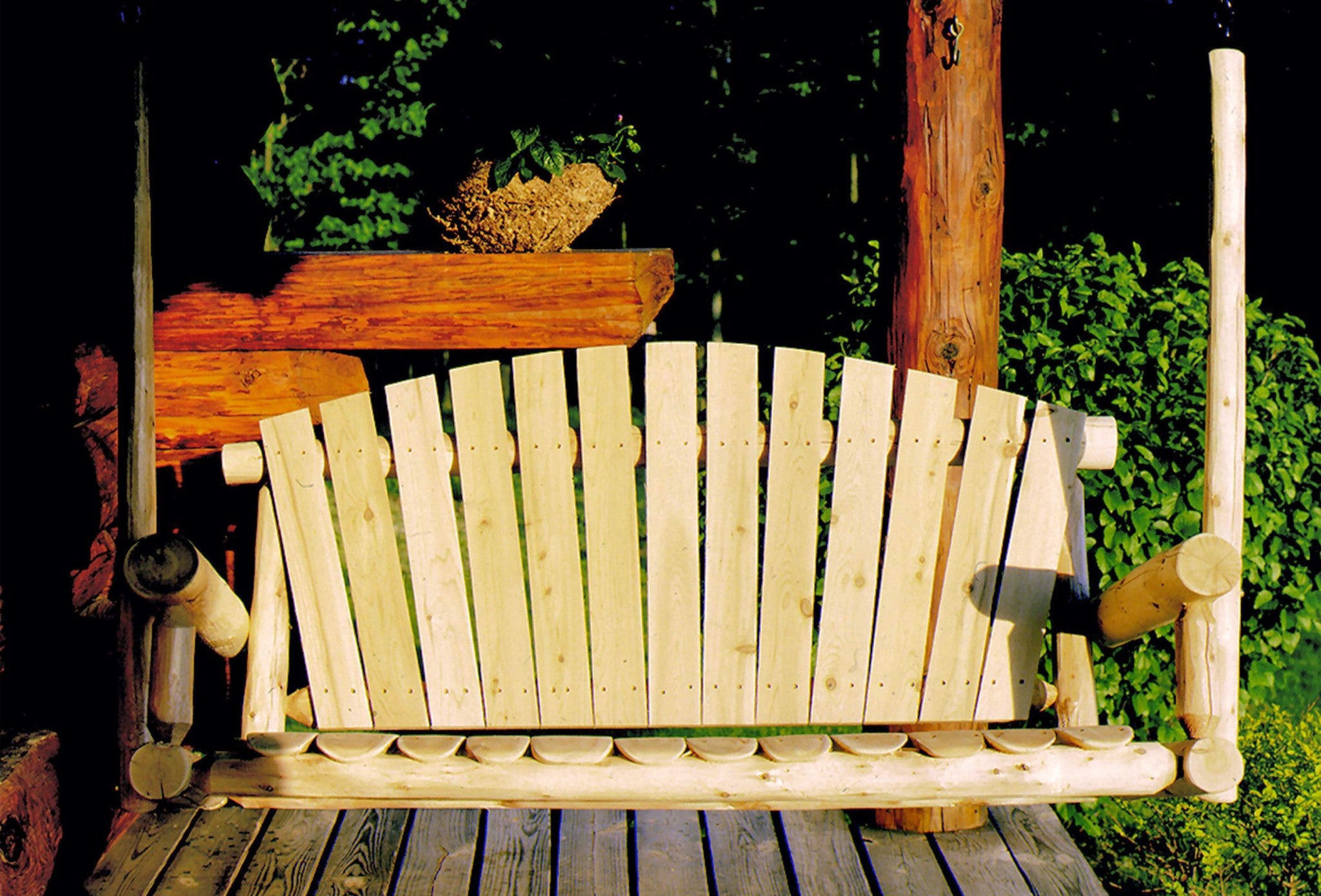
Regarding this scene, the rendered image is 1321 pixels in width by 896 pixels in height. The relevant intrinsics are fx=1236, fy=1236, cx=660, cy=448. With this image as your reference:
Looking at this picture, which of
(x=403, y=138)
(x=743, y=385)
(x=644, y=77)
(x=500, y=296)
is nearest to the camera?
(x=743, y=385)

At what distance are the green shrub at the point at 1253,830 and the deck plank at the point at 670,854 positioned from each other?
102cm

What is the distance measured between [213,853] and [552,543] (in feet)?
3.25

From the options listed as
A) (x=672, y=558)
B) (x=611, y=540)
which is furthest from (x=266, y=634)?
(x=672, y=558)

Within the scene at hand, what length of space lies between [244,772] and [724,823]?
103cm

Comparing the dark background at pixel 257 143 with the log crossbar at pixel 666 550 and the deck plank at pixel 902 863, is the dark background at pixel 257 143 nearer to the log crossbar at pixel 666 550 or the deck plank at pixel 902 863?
the log crossbar at pixel 666 550

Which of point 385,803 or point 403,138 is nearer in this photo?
point 385,803

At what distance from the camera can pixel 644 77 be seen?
629 cm

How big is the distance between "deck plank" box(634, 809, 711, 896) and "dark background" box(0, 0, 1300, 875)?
1135 millimetres

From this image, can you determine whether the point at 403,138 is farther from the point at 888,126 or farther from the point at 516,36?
the point at 888,126

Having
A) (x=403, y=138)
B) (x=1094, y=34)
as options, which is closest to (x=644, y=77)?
(x=1094, y=34)

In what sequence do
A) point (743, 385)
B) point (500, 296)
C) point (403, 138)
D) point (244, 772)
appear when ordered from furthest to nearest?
point (403, 138) < point (500, 296) < point (743, 385) < point (244, 772)

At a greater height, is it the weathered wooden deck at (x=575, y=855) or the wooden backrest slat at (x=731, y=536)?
the wooden backrest slat at (x=731, y=536)

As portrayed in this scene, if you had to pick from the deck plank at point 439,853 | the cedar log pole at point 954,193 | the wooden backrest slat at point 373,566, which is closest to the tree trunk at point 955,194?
the cedar log pole at point 954,193

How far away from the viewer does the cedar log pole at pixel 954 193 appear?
2551 millimetres
